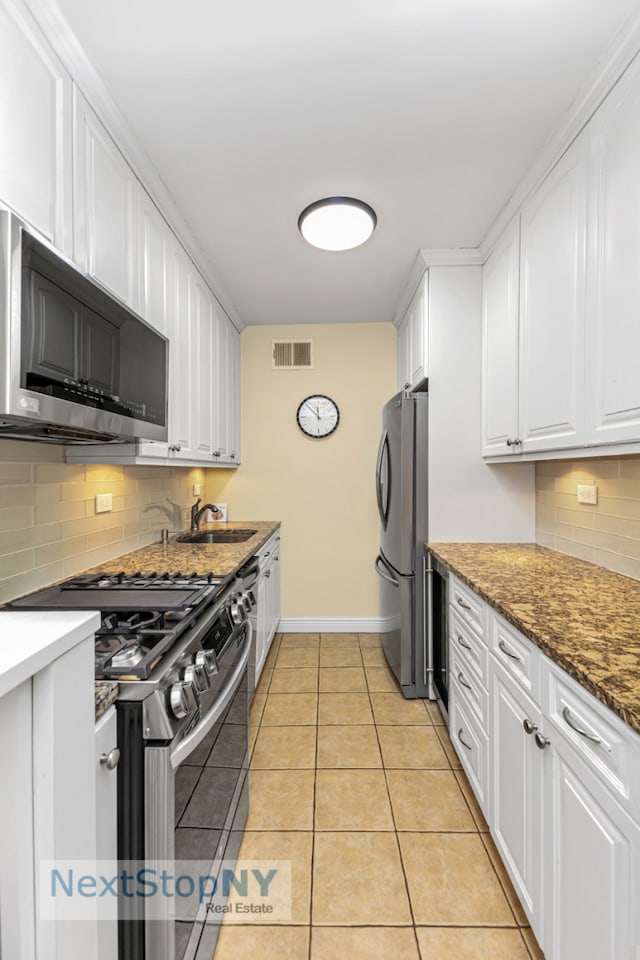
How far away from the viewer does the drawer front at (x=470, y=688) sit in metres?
1.65

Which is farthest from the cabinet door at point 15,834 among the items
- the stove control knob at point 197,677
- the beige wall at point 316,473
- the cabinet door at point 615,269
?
the beige wall at point 316,473

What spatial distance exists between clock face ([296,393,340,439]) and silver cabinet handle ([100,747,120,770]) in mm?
3074

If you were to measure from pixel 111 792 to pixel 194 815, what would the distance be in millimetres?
302

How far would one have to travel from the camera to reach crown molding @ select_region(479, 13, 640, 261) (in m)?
1.29

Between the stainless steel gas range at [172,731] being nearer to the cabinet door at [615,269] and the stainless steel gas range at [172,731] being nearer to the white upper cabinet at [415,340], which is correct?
the cabinet door at [615,269]

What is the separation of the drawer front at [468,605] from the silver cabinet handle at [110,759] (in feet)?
3.97

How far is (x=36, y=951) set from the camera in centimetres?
64

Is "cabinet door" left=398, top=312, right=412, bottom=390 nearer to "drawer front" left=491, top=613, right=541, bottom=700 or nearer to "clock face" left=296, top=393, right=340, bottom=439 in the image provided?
"clock face" left=296, top=393, right=340, bottom=439

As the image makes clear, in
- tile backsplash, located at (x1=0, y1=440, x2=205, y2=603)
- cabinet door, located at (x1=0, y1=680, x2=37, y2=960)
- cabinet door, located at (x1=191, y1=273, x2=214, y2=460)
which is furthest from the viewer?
cabinet door, located at (x1=191, y1=273, x2=214, y2=460)

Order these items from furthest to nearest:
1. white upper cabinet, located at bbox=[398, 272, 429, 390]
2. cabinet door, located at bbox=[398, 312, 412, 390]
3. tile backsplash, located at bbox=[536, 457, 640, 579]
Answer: cabinet door, located at bbox=[398, 312, 412, 390] < white upper cabinet, located at bbox=[398, 272, 429, 390] < tile backsplash, located at bbox=[536, 457, 640, 579]

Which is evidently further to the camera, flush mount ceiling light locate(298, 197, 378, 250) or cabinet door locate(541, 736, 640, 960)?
flush mount ceiling light locate(298, 197, 378, 250)

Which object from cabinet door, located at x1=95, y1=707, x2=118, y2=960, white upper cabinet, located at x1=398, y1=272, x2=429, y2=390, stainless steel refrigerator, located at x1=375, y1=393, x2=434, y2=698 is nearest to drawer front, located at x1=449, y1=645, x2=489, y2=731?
stainless steel refrigerator, located at x1=375, y1=393, x2=434, y2=698

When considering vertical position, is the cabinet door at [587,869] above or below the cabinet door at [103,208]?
below

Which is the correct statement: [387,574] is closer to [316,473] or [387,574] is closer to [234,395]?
[316,473]
